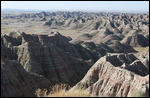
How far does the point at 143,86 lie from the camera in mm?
22312

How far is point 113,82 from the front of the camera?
27.2 metres

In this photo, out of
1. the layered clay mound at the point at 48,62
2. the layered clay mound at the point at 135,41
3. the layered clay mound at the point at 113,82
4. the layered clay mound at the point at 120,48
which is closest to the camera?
the layered clay mound at the point at 113,82

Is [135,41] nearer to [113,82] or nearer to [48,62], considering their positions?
[48,62]

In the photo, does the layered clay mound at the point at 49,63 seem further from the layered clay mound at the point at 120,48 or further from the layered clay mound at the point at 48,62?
the layered clay mound at the point at 120,48

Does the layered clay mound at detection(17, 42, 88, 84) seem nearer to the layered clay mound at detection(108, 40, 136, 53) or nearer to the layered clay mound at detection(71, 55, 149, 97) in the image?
the layered clay mound at detection(71, 55, 149, 97)

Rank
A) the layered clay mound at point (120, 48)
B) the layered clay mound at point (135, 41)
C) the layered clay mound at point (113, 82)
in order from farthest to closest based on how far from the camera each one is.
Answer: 1. the layered clay mound at point (135, 41)
2. the layered clay mound at point (120, 48)
3. the layered clay mound at point (113, 82)

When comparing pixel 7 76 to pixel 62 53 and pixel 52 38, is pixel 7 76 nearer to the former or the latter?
pixel 62 53

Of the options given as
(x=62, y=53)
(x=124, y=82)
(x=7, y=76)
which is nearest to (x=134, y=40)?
(x=62, y=53)

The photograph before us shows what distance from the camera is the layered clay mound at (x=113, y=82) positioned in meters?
23.9

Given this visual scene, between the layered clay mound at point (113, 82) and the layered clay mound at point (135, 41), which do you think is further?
the layered clay mound at point (135, 41)

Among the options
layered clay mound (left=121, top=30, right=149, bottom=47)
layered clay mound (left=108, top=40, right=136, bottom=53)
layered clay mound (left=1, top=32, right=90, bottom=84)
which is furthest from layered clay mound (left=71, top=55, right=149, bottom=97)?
layered clay mound (left=121, top=30, right=149, bottom=47)

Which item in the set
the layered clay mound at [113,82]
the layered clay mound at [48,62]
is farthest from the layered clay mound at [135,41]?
the layered clay mound at [113,82]

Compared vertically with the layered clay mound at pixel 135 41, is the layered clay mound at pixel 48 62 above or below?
above

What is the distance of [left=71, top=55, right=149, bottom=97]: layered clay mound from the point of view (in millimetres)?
Answer: 23891
